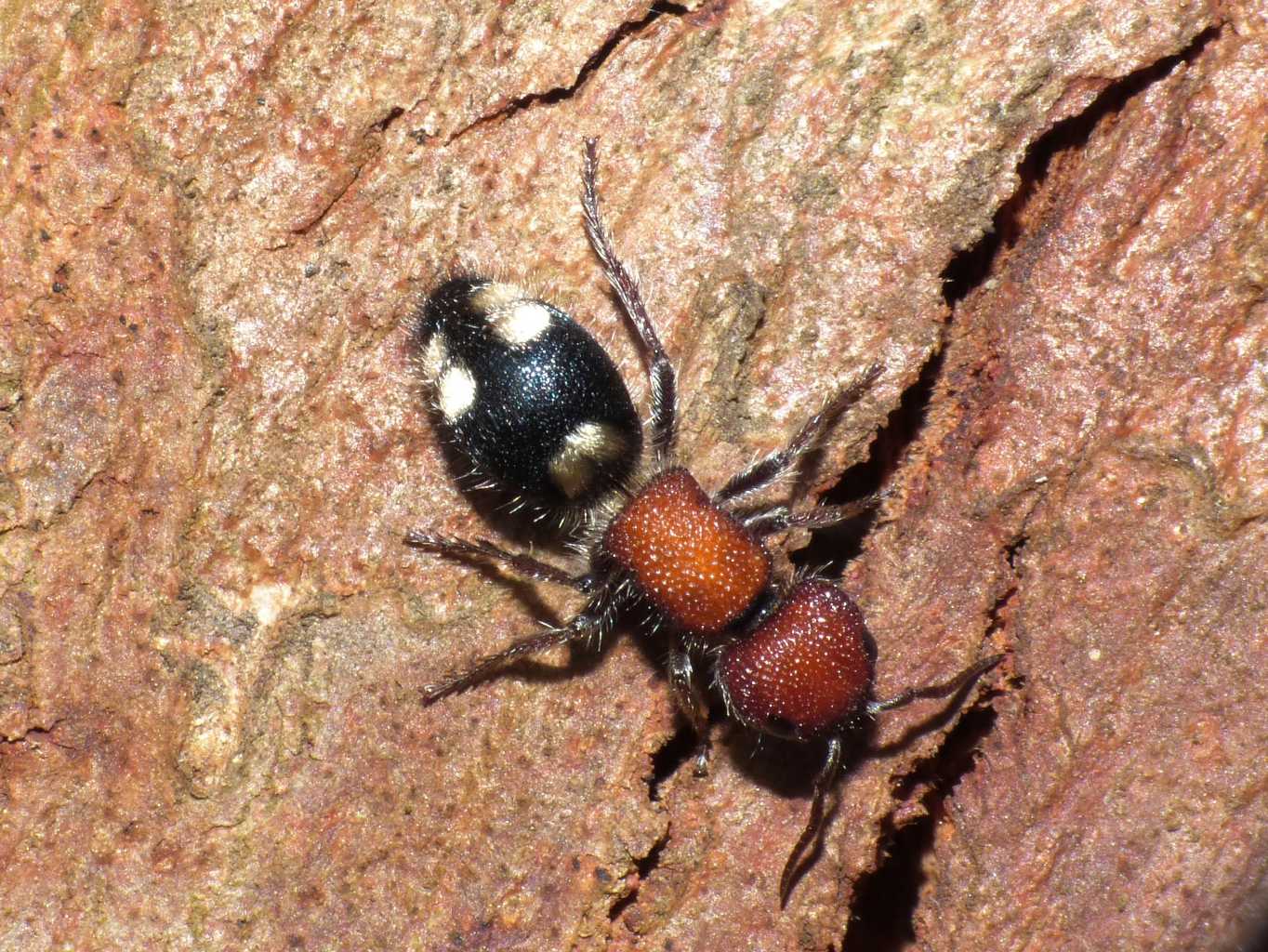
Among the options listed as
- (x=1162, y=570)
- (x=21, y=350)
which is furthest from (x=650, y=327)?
(x=21, y=350)

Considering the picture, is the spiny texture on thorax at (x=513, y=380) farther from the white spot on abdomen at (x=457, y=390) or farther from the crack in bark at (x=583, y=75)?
the crack in bark at (x=583, y=75)

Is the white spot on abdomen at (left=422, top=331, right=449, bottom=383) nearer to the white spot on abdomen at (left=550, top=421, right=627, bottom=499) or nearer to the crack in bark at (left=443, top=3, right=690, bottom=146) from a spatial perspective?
the white spot on abdomen at (left=550, top=421, right=627, bottom=499)

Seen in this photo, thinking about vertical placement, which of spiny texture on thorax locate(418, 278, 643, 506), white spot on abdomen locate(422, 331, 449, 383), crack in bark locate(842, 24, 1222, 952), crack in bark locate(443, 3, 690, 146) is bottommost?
crack in bark locate(842, 24, 1222, 952)

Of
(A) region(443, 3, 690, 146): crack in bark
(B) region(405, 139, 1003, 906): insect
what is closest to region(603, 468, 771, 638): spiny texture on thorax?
(B) region(405, 139, 1003, 906): insect

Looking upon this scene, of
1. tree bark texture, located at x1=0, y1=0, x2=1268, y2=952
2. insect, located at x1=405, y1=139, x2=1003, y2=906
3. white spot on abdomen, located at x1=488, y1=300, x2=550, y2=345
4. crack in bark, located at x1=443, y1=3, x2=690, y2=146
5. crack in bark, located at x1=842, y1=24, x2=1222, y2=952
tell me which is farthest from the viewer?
crack in bark, located at x1=443, y1=3, x2=690, y2=146

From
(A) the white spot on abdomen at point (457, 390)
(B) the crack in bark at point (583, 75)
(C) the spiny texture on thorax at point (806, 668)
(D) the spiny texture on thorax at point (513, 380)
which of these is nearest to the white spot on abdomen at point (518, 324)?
(D) the spiny texture on thorax at point (513, 380)

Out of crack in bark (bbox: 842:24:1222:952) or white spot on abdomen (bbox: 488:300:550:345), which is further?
white spot on abdomen (bbox: 488:300:550:345)

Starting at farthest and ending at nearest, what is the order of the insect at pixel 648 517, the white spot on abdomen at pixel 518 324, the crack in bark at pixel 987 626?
the white spot on abdomen at pixel 518 324 < the insect at pixel 648 517 < the crack in bark at pixel 987 626

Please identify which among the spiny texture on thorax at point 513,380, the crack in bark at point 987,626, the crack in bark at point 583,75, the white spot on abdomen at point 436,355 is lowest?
the crack in bark at point 987,626
